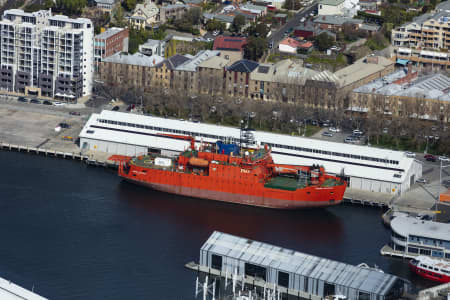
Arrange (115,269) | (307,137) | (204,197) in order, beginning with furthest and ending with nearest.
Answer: (307,137)
(204,197)
(115,269)

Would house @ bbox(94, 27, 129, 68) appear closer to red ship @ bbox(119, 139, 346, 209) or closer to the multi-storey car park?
the multi-storey car park

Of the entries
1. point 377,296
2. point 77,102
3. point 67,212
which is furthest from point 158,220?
point 77,102

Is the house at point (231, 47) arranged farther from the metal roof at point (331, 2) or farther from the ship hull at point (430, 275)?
the ship hull at point (430, 275)

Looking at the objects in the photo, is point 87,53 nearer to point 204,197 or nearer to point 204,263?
point 204,197

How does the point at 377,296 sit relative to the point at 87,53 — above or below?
below

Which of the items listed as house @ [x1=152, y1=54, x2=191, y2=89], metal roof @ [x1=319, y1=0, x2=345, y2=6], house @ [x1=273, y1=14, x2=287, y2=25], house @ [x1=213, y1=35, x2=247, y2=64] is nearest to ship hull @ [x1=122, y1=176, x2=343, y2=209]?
house @ [x1=152, y1=54, x2=191, y2=89]

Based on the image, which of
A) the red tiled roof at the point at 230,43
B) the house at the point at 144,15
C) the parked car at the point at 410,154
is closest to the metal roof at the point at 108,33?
the house at the point at 144,15

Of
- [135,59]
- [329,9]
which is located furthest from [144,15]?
[329,9]
